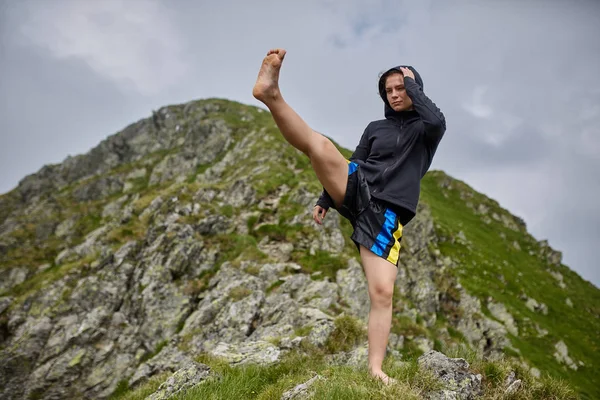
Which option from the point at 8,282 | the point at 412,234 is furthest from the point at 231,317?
the point at 8,282

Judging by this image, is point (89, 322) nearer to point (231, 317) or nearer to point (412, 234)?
point (231, 317)

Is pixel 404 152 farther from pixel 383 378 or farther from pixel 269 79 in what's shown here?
pixel 383 378

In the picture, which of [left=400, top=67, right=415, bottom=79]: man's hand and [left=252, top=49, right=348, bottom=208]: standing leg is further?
[left=400, top=67, right=415, bottom=79]: man's hand

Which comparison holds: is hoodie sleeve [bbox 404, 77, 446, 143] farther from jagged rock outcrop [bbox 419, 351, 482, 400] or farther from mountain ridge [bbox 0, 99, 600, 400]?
mountain ridge [bbox 0, 99, 600, 400]

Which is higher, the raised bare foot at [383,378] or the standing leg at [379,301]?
the standing leg at [379,301]

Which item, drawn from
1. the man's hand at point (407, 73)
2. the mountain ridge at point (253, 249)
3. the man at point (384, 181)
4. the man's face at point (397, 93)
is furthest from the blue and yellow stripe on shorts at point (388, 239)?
the mountain ridge at point (253, 249)

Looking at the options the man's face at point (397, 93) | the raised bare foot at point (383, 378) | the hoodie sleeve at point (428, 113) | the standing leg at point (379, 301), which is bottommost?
the raised bare foot at point (383, 378)

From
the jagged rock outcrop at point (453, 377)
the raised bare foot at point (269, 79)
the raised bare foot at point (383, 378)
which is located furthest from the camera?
the jagged rock outcrop at point (453, 377)

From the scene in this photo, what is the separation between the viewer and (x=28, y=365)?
56.2ft

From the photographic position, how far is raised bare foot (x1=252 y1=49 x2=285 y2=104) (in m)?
3.65

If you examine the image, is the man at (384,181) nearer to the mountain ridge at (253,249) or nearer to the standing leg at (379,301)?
the standing leg at (379,301)

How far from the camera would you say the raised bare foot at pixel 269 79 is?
365cm

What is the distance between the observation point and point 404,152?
459 centimetres

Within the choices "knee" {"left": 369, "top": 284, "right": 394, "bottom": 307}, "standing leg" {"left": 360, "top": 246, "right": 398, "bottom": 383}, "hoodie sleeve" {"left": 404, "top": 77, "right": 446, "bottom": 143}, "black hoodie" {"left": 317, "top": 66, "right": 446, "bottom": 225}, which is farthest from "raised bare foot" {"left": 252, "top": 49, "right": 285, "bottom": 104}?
"knee" {"left": 369, "top": 284, "right": 394, "bottom": 307}
